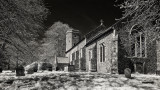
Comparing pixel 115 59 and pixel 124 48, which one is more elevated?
pixel 124 48

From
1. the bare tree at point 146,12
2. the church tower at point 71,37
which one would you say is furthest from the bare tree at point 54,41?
the bare tree at point 146,12

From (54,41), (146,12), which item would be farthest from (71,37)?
(146,12)

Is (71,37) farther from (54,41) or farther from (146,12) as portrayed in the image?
(146,12)

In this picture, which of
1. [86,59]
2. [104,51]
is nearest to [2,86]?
[104,51]

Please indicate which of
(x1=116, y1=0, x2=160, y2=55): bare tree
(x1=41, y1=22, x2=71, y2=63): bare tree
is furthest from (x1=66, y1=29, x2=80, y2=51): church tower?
(x1=116, y1=0, x2=160, y2=55): bare tree

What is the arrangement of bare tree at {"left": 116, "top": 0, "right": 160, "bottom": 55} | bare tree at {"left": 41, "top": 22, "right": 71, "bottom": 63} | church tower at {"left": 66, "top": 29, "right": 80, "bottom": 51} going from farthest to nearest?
bare tree at {"left": 41, "top": 22, "right": 71, "bottom": 63} → church tower at {"left": 66, "top": 29, "right": 80, "bottom": 51} → bare tree at {"left": 116, "top": 0, "right": 160, "bottom": 55}

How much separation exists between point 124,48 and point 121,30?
2121 millimetres

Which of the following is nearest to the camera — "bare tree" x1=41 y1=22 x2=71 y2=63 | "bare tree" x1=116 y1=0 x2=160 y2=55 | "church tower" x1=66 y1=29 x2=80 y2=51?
"bare tree" x1=116 y1=0 x2=160 y2=55

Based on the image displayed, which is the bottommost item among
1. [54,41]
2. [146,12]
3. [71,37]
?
[146,12]

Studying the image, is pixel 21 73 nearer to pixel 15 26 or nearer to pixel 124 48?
pixel 15 26

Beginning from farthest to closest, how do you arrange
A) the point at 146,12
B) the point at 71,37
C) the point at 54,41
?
1. the point at 54,41
2. the point at 71,37
3. the point at 146,12

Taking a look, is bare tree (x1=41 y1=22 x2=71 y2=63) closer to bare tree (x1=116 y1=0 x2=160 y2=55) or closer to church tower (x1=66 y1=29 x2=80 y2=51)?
church tower (x1=66 y1=29 x2=80 y2=51)

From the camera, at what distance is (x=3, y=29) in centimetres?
908

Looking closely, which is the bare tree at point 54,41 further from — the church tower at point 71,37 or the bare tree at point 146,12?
the bare tree at point 146,12
